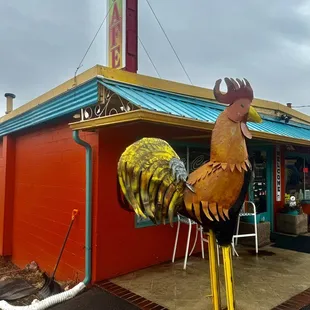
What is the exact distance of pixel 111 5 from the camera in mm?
5844

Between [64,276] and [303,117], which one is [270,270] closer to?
[64,276]

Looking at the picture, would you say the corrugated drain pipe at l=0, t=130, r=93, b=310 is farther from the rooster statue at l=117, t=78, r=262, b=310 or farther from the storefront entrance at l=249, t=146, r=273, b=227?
the storefront entrance at l=249, t=146, r=273, b=227

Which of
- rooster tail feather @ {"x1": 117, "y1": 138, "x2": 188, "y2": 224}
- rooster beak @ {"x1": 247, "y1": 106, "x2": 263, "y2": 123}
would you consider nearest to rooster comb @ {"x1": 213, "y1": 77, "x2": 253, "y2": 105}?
rooster beak @ {"x1": 247, "y1": 106, "x2": 263, "y2": 123}

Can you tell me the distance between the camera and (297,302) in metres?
3.62

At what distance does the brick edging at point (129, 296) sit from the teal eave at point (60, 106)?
2.63 metres

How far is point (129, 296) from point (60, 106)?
3.17m

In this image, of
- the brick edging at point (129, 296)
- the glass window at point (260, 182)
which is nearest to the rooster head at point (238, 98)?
the brick edging at point (129, 296)

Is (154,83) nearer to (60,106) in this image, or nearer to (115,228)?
(60,106)

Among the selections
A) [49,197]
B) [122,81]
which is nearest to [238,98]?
[122,81]

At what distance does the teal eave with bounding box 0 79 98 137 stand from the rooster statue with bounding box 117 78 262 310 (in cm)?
193

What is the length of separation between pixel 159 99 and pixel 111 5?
8.89 ft

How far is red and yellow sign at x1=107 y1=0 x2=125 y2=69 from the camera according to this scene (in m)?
5.50

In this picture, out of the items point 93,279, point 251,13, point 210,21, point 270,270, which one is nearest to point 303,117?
point 251,13

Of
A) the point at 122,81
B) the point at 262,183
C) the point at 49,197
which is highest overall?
the point at 122,81
